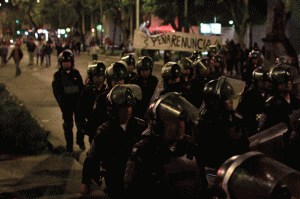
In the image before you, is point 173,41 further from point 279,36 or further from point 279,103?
point 279,36

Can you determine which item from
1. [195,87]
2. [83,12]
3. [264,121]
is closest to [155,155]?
[264,121]

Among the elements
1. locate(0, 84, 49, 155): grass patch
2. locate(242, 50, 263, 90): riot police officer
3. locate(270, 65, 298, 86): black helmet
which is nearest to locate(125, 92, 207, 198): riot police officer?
locate(270, 65, 298, 86): black helmet

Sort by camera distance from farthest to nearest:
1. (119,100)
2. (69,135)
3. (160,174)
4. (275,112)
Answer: (69,135) < (275,112) < (119,100) < (160,174)

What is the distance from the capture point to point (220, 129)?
3223 millimetres

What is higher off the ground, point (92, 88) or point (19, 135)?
point (92, 88)

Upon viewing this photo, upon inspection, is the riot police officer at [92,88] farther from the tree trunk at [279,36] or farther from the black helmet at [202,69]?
the tree trunk at [279,36]

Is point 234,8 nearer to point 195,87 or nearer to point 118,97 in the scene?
point 195,87

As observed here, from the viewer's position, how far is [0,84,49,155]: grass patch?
23.1 feet

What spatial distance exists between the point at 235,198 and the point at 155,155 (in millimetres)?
852

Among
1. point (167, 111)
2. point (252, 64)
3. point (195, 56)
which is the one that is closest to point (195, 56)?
point (195, 56)

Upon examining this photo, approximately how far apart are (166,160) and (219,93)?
1295mm

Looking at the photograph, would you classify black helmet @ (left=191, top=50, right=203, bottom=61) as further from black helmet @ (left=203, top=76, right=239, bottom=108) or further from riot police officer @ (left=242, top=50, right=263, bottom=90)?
black helmet @ (left=203, top=76, right=239, bottom=108)

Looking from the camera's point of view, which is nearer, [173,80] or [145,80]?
[173,80]

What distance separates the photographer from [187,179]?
2.28 m
